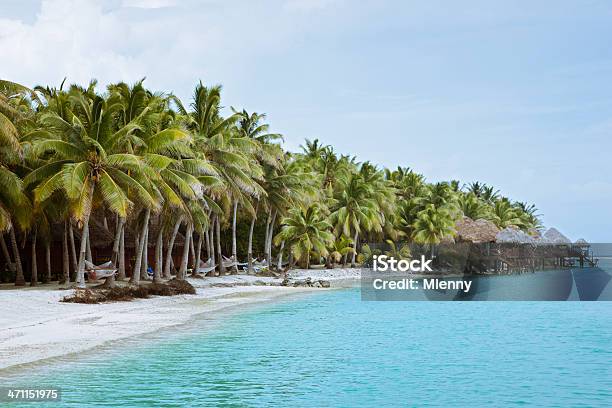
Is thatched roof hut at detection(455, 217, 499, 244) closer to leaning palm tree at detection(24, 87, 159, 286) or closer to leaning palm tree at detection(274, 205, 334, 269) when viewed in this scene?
leaning palm tree at detection(274, 205, 334, 269)

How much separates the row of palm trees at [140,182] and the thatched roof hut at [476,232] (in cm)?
667

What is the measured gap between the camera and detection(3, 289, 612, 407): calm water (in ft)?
41.2

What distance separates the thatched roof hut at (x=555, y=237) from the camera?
77.8 metres

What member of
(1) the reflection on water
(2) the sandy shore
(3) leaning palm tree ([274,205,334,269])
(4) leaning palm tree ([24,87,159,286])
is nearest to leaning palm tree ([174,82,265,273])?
(2) the sandy shore

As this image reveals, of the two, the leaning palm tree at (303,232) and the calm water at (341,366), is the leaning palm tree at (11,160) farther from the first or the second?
the leaning palm tree at (303,232)

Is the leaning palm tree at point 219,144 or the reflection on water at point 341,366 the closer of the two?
the reflection on water at point 341,366

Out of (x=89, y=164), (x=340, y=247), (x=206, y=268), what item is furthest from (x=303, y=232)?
(x=89, y=164)

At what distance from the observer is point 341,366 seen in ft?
51.8

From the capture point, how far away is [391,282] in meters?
46.5

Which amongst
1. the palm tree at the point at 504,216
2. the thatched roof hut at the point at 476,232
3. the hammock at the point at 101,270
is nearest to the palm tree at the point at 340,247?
the thatched roof hut at the point at 476,232

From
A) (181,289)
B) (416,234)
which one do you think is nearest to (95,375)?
(181,289)

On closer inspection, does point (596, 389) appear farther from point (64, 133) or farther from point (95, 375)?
point (64, 133)

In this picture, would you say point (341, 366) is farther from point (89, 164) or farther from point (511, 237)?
point (511, 237)

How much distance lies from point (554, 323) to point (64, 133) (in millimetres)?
19383
